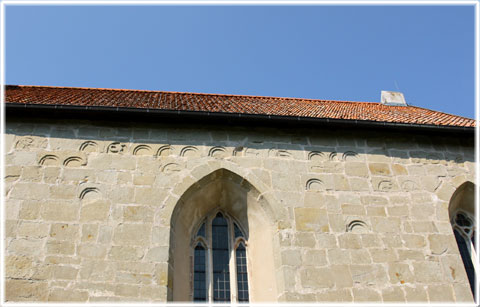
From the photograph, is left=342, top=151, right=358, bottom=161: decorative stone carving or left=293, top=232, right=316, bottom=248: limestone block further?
left=342, top=151, right=358, bottom=161: decorative stone carving

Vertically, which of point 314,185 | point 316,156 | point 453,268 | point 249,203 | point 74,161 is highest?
point 316,156

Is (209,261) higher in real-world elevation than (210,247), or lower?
lower

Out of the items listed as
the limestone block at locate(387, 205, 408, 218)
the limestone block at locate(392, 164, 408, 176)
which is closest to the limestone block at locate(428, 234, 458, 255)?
the limestone block at locate(387, 205, 408, 218)

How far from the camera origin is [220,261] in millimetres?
6734

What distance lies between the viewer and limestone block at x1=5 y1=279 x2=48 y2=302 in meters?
5.53

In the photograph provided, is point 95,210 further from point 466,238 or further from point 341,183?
point 466,238

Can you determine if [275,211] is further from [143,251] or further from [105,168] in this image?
[105,168]

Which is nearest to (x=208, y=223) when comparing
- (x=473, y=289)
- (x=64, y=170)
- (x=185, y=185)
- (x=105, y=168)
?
(x=185, y=185)

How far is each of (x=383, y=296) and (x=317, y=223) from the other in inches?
51.7

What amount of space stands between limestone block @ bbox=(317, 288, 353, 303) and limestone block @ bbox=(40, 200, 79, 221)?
3488mm

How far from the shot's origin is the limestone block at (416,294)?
6047mm

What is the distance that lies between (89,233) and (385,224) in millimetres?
4230

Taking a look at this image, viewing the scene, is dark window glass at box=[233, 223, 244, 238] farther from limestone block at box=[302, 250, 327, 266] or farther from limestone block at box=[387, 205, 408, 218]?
limestone block at box=[387, 205, 408, 218]

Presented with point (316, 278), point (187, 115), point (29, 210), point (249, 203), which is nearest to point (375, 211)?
point (316, 278)
